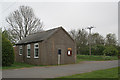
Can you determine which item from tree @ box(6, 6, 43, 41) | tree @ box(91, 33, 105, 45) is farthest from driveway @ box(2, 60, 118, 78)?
tree @ box(91, 33, 105, 45)

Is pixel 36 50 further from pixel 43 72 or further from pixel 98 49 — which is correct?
pixel 98 49

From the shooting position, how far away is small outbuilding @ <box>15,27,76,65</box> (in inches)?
769

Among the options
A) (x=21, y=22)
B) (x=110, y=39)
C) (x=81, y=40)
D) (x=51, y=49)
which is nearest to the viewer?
(x=51, y=49)

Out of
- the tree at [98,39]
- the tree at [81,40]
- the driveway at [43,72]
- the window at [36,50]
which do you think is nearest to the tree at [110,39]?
the tree at [98,39]

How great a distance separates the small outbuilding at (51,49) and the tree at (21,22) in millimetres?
14830

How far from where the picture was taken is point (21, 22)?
123 ft

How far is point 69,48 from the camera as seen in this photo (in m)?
22.0

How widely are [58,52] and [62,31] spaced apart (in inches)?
122

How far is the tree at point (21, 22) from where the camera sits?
37.0 m

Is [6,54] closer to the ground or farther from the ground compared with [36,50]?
closer to the ground

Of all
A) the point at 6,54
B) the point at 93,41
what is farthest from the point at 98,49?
the point at 6,54

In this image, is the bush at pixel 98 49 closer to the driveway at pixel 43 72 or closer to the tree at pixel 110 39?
the tree at pixel 110 39

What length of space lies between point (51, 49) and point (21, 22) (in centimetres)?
2007

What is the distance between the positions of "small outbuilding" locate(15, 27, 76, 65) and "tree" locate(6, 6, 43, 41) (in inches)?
584
